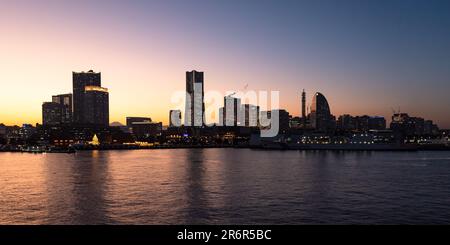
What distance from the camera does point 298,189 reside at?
40375 millimetres

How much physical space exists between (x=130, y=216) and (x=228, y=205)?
26.1 feet

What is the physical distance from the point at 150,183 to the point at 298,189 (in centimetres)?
1755

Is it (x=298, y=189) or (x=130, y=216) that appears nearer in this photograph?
(x=130, y=216)

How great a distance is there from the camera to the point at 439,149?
195 metres

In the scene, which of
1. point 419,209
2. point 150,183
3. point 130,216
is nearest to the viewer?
point 130,216

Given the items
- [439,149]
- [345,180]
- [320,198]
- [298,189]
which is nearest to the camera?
[320,198]
